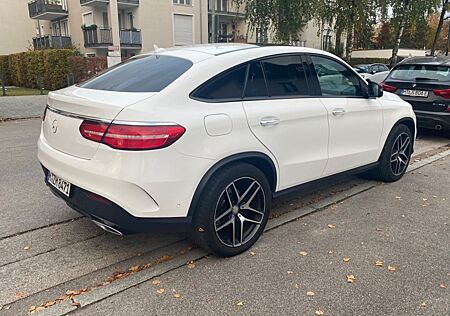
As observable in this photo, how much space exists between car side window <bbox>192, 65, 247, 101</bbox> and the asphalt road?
1355mm

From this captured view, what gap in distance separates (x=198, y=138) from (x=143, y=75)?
2.71ft

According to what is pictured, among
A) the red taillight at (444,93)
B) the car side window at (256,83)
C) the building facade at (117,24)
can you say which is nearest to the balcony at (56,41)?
the building facade at (117,24)

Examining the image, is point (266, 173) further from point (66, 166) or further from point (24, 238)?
point (24, 238)

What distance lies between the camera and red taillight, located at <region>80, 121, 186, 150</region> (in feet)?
8.17

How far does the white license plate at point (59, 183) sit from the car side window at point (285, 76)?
6.16ft

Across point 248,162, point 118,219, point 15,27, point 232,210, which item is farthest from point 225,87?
point 15,27

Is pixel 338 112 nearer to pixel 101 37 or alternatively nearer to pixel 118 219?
pixel 118 219

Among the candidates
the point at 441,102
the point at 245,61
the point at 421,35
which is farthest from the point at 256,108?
the point at 421,35

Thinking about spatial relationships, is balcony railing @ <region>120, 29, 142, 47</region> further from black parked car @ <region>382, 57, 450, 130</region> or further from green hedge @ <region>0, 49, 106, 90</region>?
black parked car @ <region>382, 57, 450, 130</region>

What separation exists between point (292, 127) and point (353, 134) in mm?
1110

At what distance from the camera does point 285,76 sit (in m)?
3.49

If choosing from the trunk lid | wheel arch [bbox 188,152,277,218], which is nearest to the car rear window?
the trunk lid

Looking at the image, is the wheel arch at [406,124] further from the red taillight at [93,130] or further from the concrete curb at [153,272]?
the red taillight at [93,130]

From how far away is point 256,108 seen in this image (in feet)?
10.2
